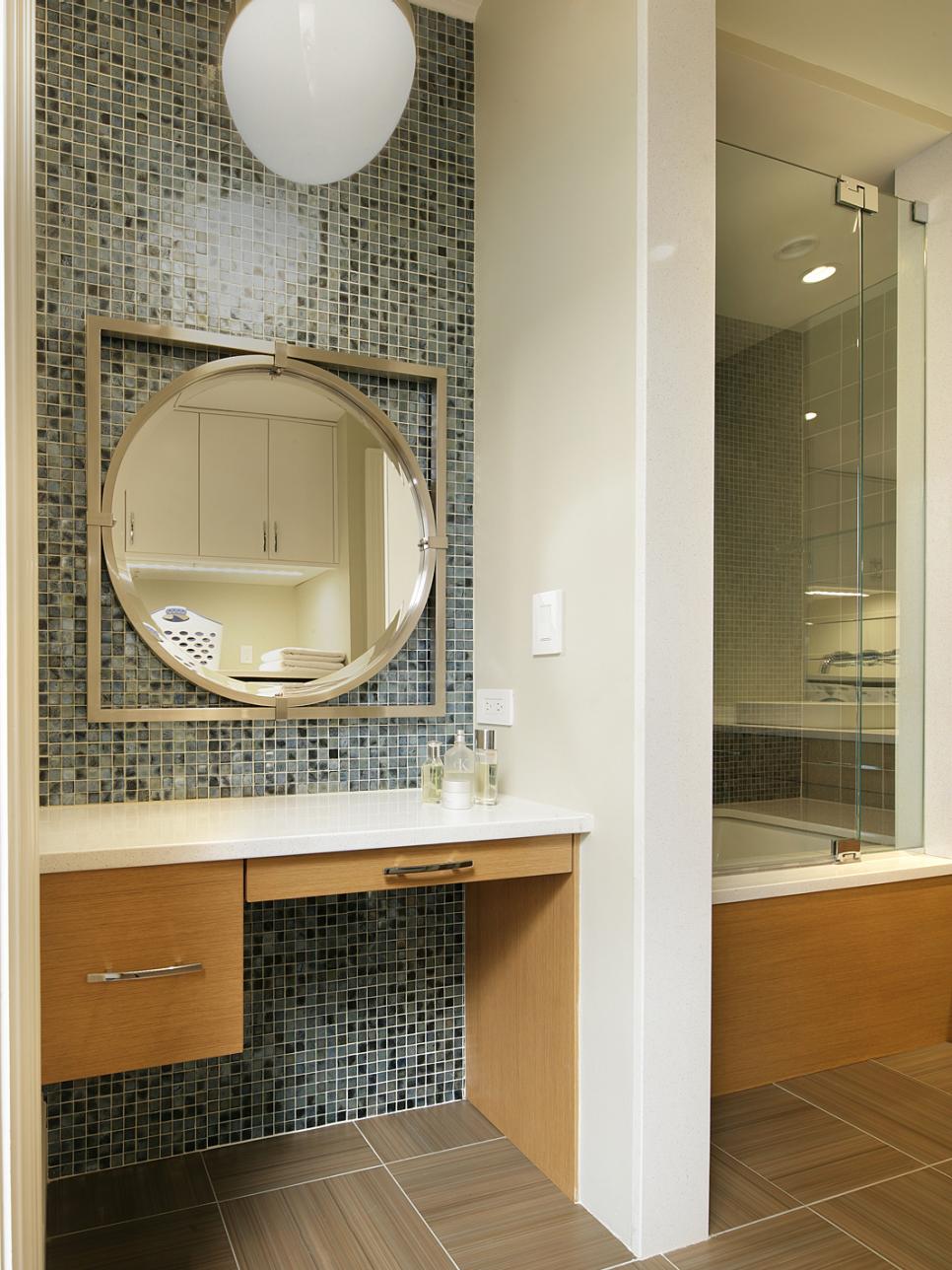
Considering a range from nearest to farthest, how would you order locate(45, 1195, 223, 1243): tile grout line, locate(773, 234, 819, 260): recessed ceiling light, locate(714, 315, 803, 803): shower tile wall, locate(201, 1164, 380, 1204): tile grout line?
locate(45, 1195, 223, 1243): tile grout line < locate(201, 1164, 380, 1204): tile grout line < locate(714, 315, 803, 803): shower tile wall < locate(773, 234, 819, 260): recessed ceiling light

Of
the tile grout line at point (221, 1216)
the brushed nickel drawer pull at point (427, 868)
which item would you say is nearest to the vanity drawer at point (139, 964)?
the brushed nickel drawer pull at point (427, 868)

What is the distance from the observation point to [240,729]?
2070mm

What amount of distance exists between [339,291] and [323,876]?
4.54 feet

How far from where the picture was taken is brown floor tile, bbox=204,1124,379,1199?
1.84 metres

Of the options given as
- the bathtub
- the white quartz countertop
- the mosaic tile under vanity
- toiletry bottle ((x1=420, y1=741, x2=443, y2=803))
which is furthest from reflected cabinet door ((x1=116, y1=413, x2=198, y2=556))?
the bathtub

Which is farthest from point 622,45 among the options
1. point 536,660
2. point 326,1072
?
point 326,1072

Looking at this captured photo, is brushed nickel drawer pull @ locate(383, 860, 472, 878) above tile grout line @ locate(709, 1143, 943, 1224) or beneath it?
above

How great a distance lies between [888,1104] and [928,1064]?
0.31 meters

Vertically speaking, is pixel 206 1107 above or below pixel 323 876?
below

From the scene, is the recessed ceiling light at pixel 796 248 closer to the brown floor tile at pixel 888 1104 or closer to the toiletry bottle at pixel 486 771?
the toiletry bottle at pixel 486 771

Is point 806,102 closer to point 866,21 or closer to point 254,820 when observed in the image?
point 866,21

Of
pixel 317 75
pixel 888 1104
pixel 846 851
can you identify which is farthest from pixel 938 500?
pixel 317 75

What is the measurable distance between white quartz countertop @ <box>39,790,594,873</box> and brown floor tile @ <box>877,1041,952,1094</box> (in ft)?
4.21

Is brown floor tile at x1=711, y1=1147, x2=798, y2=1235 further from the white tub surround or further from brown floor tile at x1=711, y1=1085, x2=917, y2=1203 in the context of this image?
the white tub surround
